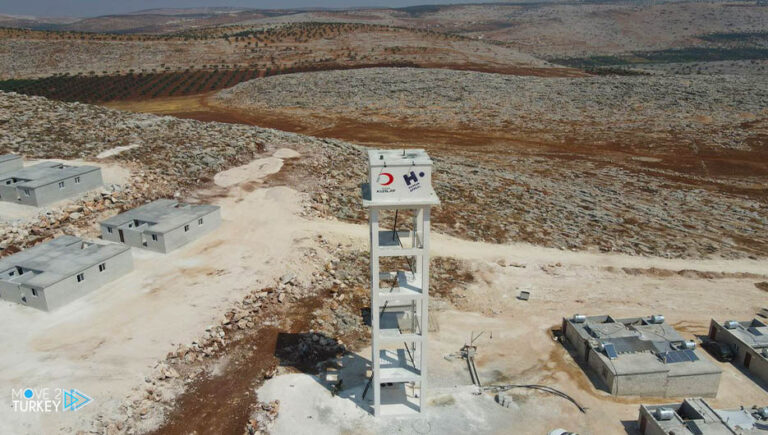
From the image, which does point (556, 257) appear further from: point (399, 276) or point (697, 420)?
point (399, 276)

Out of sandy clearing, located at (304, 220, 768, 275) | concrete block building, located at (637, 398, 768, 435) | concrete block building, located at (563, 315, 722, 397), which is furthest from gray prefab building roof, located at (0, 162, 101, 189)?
concrete block building, located at (637, 398, 768, 435)

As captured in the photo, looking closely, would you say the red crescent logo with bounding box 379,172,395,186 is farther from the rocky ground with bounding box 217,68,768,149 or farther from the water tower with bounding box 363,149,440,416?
the rocky ground with bounding box 217,68,768,149

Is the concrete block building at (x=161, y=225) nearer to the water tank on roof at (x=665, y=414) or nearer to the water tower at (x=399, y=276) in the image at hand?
the water tower at (x=399, y=276)

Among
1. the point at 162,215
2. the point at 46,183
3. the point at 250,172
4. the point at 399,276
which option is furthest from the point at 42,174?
the point at 399,276

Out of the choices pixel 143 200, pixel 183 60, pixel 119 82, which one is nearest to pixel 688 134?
pixel 143 200

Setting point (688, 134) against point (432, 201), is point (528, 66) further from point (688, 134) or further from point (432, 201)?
point (432, 201)
